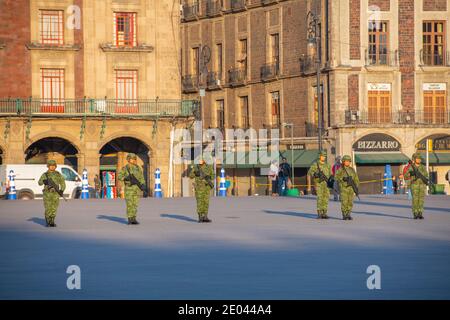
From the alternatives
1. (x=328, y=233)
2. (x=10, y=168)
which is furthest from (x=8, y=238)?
(x=10, y=168)

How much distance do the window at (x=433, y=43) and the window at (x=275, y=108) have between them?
8918mm

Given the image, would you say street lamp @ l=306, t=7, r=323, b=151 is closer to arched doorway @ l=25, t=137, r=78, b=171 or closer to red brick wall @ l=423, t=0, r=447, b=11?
red brick wall @ l=423, t=0, r=447, b=11

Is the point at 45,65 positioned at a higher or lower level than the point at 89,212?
higher

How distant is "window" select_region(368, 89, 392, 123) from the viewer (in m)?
67.4

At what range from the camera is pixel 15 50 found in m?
60.6

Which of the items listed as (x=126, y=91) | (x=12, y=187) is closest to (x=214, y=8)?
(x=126, y=91)

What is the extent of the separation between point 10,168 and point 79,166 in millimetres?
9599

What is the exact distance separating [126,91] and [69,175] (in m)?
10.2

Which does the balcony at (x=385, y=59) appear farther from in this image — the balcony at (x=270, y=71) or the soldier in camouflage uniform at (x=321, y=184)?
the soldier in camouflage uniform at (x=321, y=184)

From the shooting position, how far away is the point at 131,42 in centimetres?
6228

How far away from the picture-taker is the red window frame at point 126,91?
61969mm

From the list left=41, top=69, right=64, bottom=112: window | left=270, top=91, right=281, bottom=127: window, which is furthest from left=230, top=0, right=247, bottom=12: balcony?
left=41, top=69, right=64, bottom=112: window

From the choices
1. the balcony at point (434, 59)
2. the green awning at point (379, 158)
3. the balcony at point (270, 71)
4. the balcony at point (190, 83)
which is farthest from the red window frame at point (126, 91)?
the balcony at point (434, 59)
